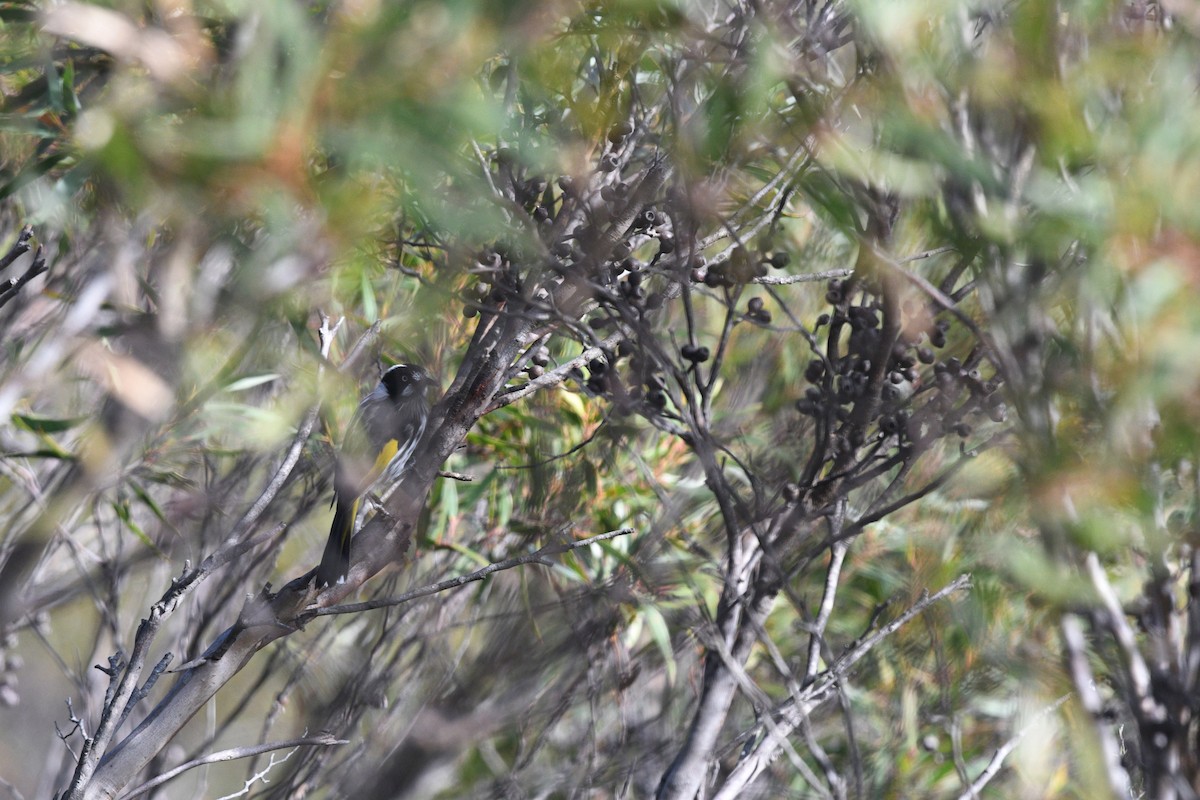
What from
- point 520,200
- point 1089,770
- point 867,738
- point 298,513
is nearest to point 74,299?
point 298,513

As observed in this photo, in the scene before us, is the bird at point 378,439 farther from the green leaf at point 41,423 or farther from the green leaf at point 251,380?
the green leaf at point 41,423

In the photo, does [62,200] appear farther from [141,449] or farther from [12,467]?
[12,467]

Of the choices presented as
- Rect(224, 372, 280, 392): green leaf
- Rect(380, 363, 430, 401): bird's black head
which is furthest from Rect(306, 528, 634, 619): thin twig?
Rect(380, 363, 430, 401): bird's black head

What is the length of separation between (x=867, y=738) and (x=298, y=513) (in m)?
2.47

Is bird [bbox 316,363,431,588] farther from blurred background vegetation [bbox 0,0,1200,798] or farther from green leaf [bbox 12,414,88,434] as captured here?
green leaf [bbox 12,414,88,434]

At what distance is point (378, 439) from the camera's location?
3.44 meters

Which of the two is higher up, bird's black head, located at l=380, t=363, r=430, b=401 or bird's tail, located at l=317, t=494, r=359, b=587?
bird's black head, located at l=380, t=363, r=430, b=401

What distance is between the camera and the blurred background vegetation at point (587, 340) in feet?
4.22

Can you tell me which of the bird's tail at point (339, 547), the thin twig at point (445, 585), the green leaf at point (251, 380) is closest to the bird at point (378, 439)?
the bird's tail at point (339, 547)

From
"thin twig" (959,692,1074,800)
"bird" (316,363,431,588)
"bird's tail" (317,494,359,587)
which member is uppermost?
"bird" (316,363,431,588)

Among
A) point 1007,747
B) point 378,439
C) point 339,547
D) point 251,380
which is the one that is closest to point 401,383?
point 378,439

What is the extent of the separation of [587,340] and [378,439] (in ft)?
5.80

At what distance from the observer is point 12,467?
11.4ft

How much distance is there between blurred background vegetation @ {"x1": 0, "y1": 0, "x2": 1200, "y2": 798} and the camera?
129cm
